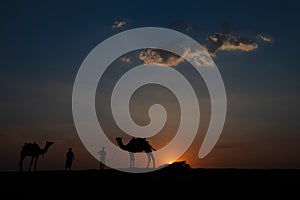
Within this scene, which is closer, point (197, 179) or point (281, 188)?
point (281, 188)

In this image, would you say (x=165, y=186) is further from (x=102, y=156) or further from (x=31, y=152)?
(x=31, y=152)

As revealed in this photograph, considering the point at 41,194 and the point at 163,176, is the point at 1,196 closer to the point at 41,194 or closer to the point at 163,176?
the point at 41,194

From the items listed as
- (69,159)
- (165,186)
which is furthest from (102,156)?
(165,186)

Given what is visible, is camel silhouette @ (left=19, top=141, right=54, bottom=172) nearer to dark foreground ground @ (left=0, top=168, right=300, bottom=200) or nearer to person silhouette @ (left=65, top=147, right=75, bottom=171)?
person silhouette @ (left=65, top=147, right=75, bottom=171)

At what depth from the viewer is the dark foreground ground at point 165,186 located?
18.8 metres

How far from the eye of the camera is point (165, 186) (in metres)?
21.3

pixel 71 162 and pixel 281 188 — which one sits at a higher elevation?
pixel 71 162

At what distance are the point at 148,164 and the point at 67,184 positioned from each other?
43.3 feet

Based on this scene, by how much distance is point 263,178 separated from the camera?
926 inches

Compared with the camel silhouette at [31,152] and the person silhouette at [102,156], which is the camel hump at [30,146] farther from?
the person silhouette at [102,156]

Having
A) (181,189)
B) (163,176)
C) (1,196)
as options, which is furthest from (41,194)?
(163,176)

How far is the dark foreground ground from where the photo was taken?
18.8m

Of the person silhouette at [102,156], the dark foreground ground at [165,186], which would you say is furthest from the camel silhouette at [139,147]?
the dark foreground ground at [165,186]

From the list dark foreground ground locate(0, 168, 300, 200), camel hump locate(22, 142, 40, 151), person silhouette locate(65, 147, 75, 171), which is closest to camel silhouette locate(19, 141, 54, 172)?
camel hump locate(22, 142, 40, 151)
